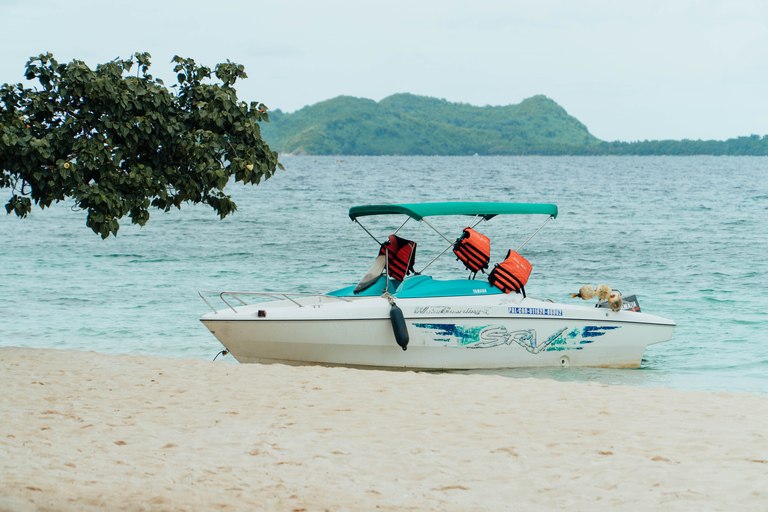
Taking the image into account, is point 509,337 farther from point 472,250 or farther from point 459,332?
point 472,250

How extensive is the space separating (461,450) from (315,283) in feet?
40.4

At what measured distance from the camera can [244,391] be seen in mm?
7652

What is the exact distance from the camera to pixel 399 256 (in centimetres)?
1014

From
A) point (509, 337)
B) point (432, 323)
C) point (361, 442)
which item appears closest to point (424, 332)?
point (432, 323)

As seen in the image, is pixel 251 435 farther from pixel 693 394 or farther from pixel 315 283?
pixel 315 283

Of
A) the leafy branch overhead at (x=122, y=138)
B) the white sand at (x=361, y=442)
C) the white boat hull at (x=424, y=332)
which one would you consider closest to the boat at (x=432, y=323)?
the white boat hull at (x=424, y=332)

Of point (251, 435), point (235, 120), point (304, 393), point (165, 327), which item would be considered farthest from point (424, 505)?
point (165, 327)

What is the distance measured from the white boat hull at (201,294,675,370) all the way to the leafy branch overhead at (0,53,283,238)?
1.97 meters

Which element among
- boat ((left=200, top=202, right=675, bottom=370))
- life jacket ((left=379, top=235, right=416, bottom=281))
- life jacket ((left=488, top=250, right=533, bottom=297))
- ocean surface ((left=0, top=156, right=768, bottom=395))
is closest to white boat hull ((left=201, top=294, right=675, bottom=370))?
boat ((left=200, top=202, right=675, bottom=370))

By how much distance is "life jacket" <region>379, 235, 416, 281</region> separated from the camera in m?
10.1

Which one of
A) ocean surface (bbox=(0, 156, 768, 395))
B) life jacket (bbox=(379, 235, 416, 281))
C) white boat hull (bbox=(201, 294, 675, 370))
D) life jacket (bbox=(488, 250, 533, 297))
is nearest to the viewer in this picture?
white boat hull (bbox=(201, 294, 675, 370))

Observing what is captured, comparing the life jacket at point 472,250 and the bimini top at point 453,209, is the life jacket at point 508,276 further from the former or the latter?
the bimini top at point 453,209

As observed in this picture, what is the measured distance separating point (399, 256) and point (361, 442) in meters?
4.52

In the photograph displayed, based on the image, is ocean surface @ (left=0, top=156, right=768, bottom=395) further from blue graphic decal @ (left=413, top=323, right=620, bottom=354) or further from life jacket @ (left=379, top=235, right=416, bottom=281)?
life jacket @ (left=379, top=235, right=416, bottom=281)
